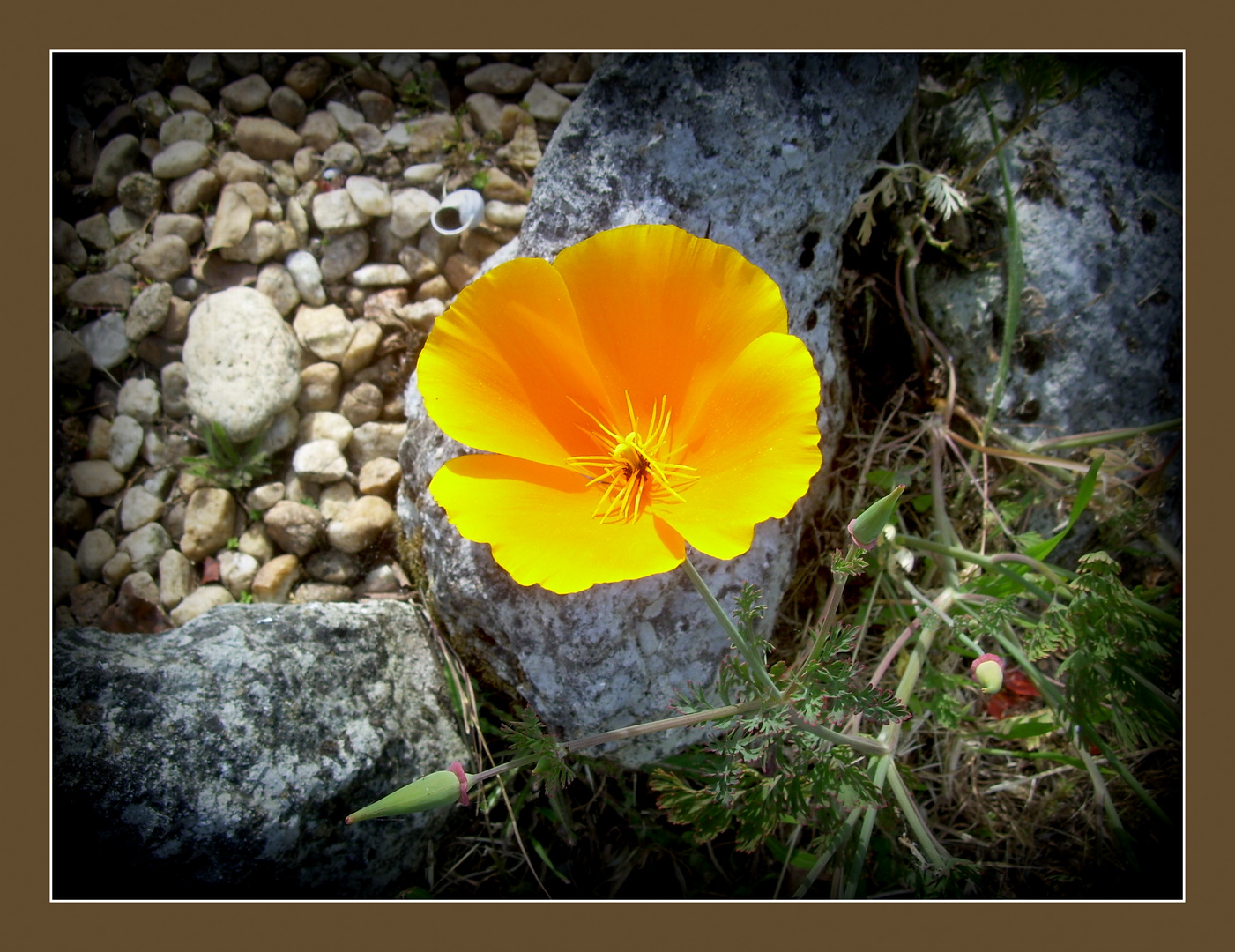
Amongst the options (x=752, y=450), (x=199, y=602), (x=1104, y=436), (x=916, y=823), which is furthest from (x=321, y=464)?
(x=1104, y=436)

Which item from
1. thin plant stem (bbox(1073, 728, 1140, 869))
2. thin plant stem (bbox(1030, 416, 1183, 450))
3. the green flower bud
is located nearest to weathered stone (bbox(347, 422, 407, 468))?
the green flower bud

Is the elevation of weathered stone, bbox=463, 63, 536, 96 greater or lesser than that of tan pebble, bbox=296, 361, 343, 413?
greater

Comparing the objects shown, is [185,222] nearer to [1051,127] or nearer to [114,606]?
[114,606]

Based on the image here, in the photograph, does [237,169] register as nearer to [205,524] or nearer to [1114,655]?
[205,524]

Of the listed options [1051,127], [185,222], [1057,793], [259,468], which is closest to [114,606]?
[259,468]

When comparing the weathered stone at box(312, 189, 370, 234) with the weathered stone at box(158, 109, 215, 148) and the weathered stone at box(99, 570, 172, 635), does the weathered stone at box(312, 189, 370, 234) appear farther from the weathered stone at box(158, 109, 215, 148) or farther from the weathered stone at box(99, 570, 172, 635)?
the weathered stone at box(99, 570, 172, 635)

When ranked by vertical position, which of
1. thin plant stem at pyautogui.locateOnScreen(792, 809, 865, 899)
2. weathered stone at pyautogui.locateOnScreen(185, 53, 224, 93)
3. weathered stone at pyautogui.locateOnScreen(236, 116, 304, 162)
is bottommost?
thin plant stem at pyautogui.locateOnScreen(792, 809, 865, 899)
